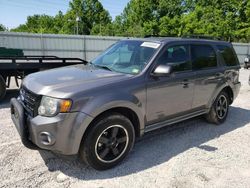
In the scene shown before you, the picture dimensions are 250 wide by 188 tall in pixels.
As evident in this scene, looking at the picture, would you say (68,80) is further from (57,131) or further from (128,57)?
(128,57)

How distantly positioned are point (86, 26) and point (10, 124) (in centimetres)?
4802

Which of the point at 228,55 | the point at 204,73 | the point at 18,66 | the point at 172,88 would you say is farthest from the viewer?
the point at 18,66

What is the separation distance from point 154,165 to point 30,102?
192 centimetres

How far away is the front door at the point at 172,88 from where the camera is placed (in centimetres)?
388

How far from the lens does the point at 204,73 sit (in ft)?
15.7

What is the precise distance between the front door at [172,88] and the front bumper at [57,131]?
116 centimetres

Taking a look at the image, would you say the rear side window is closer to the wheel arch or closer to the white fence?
the wheel arch

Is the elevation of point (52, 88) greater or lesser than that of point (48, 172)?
greater

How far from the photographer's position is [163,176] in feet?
11.2

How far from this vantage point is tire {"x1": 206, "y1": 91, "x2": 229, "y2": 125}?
5336 mm

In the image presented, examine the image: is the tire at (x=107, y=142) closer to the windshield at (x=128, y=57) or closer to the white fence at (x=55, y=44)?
the windshield at (x=128, y=57)

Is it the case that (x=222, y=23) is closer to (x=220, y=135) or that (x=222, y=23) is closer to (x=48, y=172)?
(x=220, y=135)

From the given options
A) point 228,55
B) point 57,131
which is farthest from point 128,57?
point 228,55

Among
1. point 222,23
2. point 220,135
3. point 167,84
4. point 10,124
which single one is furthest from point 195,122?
point 222,23
